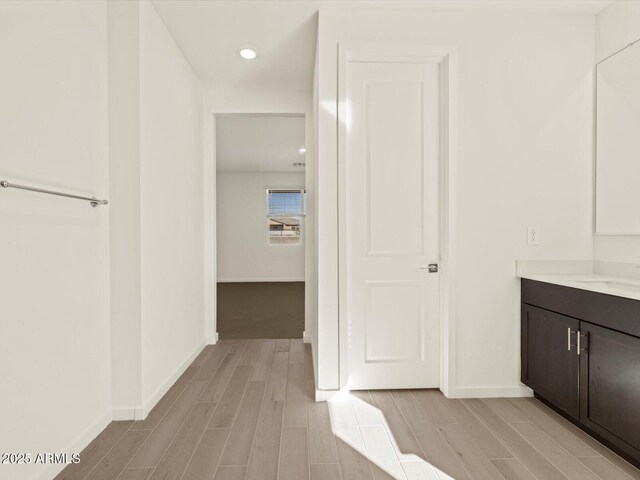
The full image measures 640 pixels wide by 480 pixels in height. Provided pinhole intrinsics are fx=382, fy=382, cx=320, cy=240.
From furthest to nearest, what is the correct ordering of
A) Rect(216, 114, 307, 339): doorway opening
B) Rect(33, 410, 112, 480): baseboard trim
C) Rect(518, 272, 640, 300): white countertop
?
Rect(216, 114, 307, 339): doorway opening < Rect(518, 272, 640, 300): white countertop < Rect(33, 410, 112, 480): baseboard trim

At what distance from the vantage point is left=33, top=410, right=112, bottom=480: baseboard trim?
164 centimetres

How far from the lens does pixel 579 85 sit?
8.42ft

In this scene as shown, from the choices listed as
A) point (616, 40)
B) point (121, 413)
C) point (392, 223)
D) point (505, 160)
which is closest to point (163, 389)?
point (121, 413)

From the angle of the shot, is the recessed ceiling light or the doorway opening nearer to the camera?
the recessed ceiling light

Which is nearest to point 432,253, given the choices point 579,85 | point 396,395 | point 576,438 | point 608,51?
point 396,395

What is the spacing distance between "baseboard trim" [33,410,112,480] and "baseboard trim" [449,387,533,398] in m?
2.12

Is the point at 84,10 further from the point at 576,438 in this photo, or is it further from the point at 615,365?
the point at 576,438

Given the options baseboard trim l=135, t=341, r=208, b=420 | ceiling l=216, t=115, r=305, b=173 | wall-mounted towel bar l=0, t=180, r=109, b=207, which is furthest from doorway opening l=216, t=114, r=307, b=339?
wall-mounted towel bar l=0, t=180, r=109, b=207

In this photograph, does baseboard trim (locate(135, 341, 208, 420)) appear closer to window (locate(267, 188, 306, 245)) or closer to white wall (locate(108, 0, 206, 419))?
white wall (locate(108, 0, 206, 419))

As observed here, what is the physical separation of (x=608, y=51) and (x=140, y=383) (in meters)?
3.57

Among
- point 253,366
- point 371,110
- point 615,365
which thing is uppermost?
point 371,110

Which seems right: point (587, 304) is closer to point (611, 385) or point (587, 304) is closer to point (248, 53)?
point (611, 385)

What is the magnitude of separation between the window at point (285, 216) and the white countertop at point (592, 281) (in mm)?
6891

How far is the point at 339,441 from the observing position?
2012 millimetres
